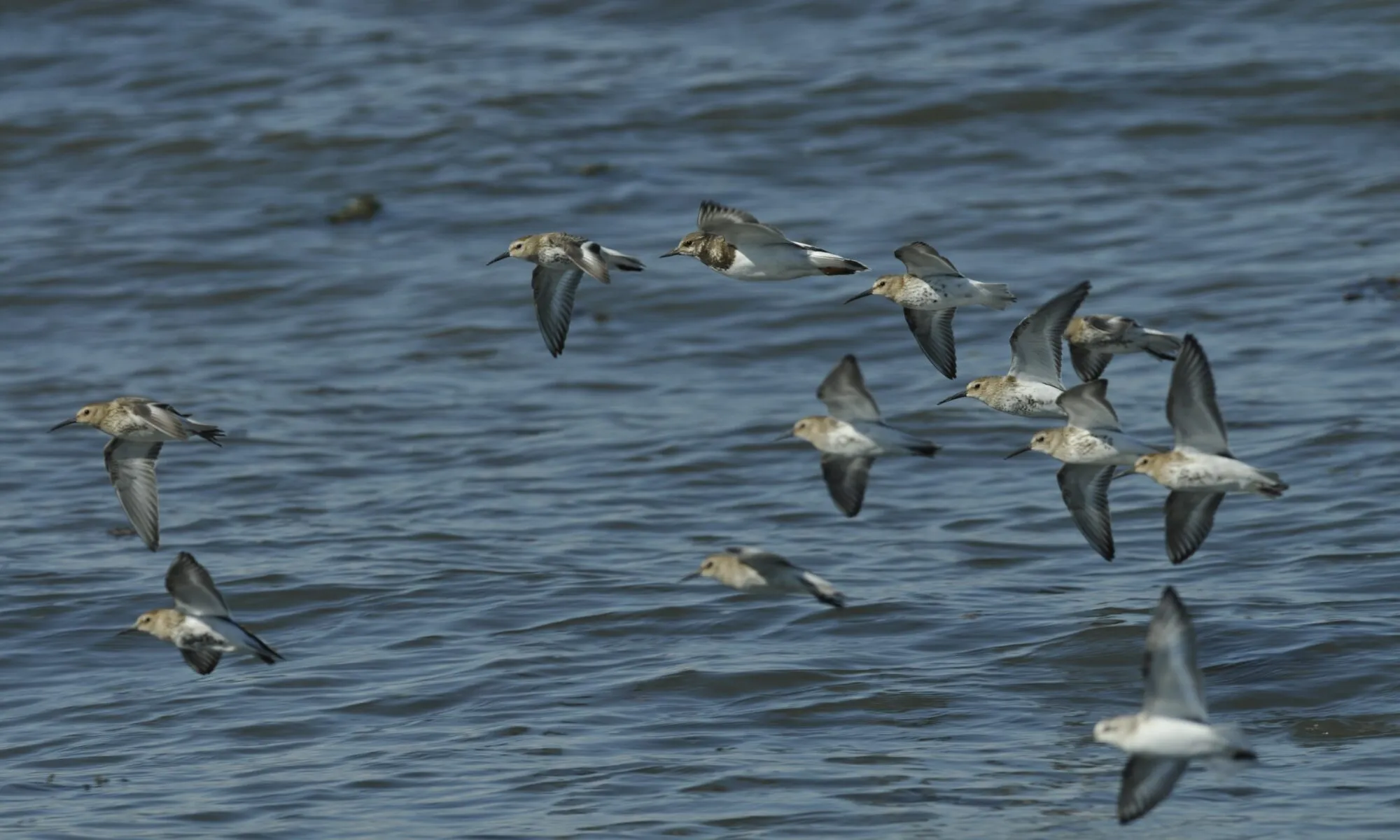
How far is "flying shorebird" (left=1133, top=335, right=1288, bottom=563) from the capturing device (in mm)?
8195

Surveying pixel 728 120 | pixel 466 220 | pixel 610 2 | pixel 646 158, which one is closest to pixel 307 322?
pixel 466 220

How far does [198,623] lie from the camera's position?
9.12m

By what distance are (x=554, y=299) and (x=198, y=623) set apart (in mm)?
2626

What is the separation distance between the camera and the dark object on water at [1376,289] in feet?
59.0

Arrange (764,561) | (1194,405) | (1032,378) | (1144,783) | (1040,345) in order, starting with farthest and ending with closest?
(1032,378) < (1040,345) < (764,561) < (1194,405) < (1144,783)

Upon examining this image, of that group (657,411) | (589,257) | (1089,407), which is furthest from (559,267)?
(657,411)

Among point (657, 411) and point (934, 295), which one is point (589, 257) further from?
point (657, 411)

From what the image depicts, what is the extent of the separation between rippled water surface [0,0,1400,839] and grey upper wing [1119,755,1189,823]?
229cm

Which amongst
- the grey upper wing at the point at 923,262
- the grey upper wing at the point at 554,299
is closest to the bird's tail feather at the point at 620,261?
the grey upper wing at the point at 554,299

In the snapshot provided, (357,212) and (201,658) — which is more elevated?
(201,658)

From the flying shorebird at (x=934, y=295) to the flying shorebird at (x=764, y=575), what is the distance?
1520 mm

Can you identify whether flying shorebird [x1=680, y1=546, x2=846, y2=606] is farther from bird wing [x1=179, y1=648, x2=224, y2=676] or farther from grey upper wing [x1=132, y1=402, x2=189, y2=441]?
grey upper wing [x1=132, y1=402, x2=189, y2=441]

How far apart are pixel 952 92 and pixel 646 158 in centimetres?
417

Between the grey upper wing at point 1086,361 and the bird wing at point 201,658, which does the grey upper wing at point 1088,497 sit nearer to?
the grey upper wing at point 1086,361
